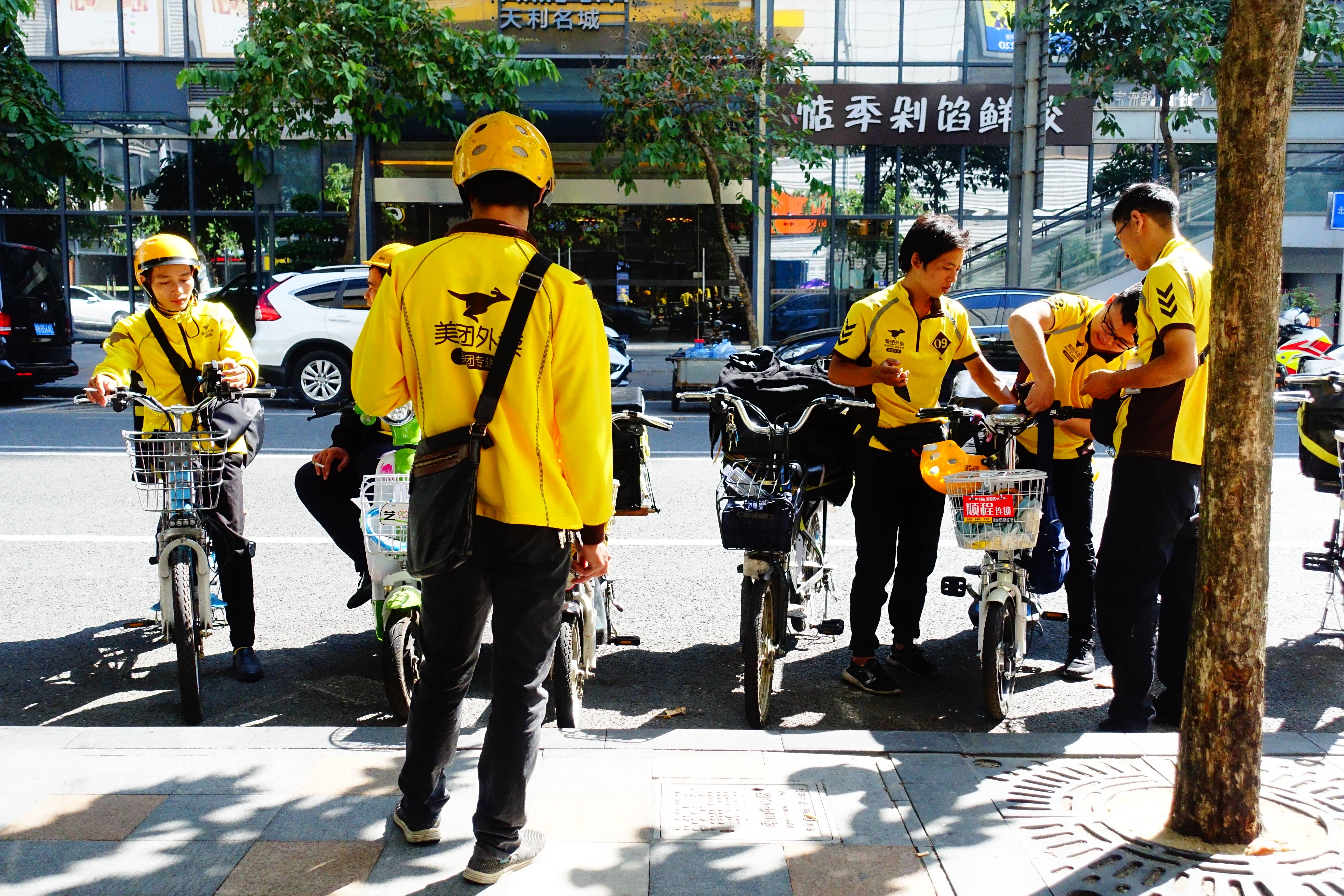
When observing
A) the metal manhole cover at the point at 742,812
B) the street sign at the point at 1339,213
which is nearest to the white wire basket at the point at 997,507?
the metal manhole cover at the point at 742,812

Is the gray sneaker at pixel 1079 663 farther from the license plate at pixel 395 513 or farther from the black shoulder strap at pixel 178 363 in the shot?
the black shoulder strap at pixel 178 363

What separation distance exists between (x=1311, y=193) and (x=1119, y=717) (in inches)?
771

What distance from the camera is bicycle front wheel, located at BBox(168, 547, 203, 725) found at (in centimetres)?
454

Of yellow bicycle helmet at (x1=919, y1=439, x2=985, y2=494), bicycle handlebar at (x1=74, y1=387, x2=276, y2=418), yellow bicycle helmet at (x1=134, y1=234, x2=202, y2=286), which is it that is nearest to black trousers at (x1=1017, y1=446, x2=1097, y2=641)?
yellow bicycle helmet at (x1=919, y1=439, x2=985, y2=494)

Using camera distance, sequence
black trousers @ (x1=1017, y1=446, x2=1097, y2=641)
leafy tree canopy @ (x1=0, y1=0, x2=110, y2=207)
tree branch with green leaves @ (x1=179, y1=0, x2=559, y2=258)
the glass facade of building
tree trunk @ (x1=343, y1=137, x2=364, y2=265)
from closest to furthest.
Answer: black trousers @ (x1=1017, y1=446, x2=1097, y2=641)
leafy tree canopy @ (x1=0, y1=0, x2=110, y2=207)
tree branch with green leaves @ (x1=179, y1=0, x2=559, y2=258)
tree trunk @ (x1=343, y1=137, x2=364, y2=265)
the glass facade of building

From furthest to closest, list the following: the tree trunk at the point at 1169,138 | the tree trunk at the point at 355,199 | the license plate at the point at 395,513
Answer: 1. the tree trunk at the point at 355,199
2. the tree trunk at the point at 1169,138
3. the license plate at the point at 395,513

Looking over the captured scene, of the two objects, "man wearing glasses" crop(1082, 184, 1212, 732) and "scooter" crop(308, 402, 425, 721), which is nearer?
"man wearing glasses" crop(1082, 184, 1212, 732)

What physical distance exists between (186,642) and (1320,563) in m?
4.98

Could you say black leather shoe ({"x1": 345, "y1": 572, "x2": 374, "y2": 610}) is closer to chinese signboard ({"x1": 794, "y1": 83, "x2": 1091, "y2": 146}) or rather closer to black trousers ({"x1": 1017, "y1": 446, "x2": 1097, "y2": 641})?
black trousers ({"x1": 1017, "y1": 446, "x2": 1097, "y2": 641})

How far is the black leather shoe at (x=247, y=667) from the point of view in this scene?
5066mm

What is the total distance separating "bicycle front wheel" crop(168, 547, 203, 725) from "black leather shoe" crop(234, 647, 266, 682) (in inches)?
16.3

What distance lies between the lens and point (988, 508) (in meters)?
4.37

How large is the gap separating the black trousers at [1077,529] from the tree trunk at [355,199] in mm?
13947

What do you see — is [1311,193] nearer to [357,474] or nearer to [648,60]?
[648,60]
